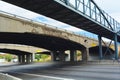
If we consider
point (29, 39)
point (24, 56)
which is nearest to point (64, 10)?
point (29, 39)

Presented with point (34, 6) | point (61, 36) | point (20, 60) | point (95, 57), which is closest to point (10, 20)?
point (34, 6)

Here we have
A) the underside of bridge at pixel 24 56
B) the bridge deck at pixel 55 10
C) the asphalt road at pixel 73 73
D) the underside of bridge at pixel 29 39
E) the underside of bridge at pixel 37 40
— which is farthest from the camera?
the underside of bridge at pixel 24 56

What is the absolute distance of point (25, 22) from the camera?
37.7 meters

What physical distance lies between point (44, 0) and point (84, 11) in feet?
38.9

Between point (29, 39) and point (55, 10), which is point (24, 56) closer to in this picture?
point (29, 39)

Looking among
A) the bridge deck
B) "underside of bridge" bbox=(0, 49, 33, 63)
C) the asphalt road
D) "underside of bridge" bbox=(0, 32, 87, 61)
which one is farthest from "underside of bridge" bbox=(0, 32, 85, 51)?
"underside of bridge" bbox=(0, 49, 33, 63)

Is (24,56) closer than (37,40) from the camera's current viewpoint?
No

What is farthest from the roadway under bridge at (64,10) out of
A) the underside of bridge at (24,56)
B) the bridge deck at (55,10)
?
the underside of bridge at (24,56)

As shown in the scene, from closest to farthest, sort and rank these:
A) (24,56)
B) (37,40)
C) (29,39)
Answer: (29,39) → (37,40) → (24,56)

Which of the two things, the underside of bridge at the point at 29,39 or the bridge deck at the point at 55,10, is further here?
the underside of bridge at the point at 29,39

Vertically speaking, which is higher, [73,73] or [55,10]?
[55,10]

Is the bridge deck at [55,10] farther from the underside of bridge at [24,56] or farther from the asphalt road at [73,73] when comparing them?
the underside of bridge at [24,56]

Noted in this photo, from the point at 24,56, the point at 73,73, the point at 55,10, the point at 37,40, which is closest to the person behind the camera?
the point at 73,73

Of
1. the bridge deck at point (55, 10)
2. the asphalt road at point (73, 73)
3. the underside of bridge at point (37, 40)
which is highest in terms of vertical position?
the bridge deck at point (55, 10)
